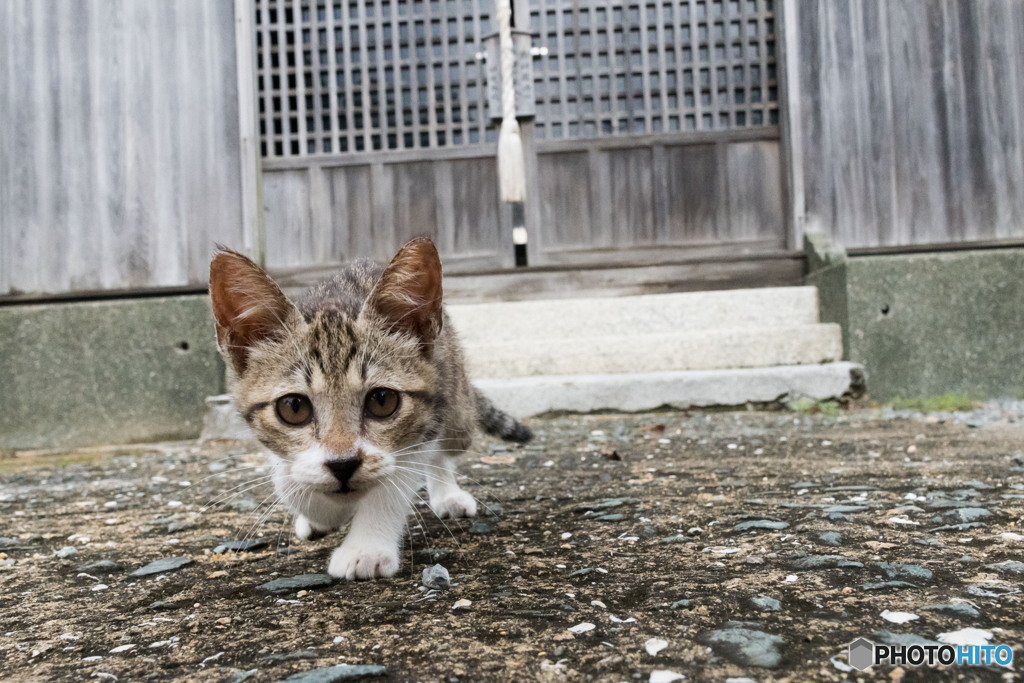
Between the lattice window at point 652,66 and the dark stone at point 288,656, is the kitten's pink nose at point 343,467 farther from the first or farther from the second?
the lattice window at point 652,66

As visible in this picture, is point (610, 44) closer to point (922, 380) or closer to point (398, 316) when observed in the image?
point (922, 380)

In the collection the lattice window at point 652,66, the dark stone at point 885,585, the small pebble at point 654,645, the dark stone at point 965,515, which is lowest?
the small pebble at point 654,645

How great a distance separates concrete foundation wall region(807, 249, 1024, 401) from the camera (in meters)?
5.92

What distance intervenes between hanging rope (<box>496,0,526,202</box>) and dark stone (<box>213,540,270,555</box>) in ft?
13.9

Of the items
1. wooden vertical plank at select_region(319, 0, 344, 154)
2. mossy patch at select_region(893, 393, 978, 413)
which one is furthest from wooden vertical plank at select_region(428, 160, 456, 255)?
mossy patch at select_region(893, 393, 978, 413)

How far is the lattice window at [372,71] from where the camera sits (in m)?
6.95

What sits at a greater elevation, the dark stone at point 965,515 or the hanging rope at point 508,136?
the hanging rope at point 508,136

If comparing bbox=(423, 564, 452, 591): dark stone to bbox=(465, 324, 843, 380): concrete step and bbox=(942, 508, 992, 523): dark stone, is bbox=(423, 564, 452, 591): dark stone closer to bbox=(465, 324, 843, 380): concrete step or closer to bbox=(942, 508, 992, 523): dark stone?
bbox=(942, 508, 992, 523): dark stone

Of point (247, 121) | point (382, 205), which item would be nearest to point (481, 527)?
point (382, 205)

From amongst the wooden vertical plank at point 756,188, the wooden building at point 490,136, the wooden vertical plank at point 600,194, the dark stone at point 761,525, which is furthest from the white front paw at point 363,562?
the wooden vertical plank at point 756,188

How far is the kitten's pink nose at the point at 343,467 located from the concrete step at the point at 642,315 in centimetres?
451

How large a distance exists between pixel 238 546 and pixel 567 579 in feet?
4.12

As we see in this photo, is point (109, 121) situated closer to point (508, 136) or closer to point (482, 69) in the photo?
point (482, 69)

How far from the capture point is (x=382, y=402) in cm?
199
